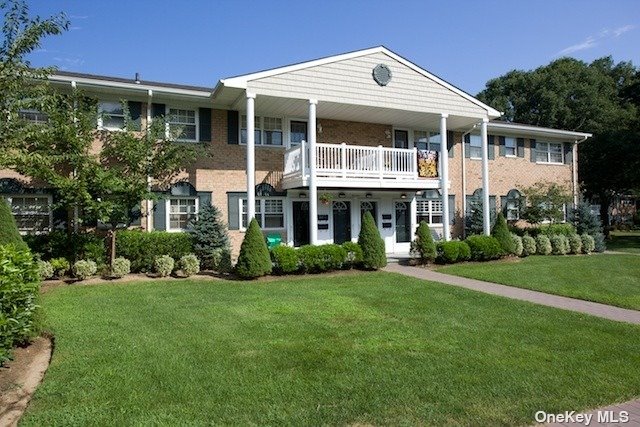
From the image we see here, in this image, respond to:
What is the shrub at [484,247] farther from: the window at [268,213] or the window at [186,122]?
the window at [186,122]

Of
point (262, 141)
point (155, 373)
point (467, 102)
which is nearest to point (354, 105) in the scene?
point (262, 141)

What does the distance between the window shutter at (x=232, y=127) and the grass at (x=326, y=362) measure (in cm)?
784

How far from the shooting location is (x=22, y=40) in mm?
8164

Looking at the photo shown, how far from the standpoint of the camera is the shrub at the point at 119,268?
1156cm

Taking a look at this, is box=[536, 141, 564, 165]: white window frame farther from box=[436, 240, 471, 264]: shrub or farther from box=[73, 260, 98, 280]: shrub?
box=[73, 260, 98, 280]: shrub

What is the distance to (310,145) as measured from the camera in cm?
1386

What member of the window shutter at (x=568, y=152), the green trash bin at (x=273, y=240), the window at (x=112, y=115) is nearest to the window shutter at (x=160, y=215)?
the window at (x=112, y=115)

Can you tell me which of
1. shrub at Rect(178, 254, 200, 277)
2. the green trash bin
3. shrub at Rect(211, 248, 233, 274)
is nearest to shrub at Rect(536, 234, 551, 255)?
the green trash bin

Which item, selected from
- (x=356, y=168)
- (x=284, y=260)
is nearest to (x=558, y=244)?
(x=356, y=168)

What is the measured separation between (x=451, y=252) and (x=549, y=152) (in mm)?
11118

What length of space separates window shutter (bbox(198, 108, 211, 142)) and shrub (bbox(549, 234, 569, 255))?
14022mm

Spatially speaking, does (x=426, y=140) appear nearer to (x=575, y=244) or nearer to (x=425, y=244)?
(x=425, y=244)

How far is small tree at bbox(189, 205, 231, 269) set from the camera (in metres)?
13.2

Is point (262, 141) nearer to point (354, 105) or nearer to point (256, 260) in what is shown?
point (354, 105)
